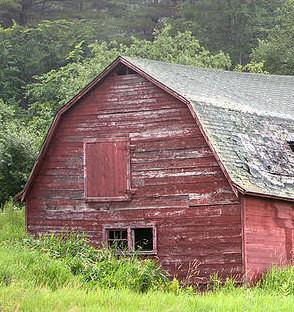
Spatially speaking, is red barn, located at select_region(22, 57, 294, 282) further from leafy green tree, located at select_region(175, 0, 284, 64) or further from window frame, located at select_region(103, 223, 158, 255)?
leafy green tree, located at select_region(175, 0, 284, 64)

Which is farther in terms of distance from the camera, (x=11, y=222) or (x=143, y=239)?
(x=11, y=222)

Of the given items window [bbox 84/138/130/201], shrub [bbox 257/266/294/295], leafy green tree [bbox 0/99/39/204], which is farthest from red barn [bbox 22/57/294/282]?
leafy green tree [bbox 0/99/39/204]

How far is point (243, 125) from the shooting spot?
25422 mm

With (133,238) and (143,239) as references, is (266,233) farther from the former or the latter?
(133,238)

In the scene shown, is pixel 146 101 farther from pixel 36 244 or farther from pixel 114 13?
pixel 114 13

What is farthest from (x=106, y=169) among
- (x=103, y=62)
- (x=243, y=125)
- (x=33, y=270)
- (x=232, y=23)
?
(x=232, y=23)

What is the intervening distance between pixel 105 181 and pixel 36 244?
11.0 ft

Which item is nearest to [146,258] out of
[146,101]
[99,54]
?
[146,101]

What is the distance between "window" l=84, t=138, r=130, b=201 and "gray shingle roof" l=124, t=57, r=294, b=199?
232cm

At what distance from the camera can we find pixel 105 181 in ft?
83.9

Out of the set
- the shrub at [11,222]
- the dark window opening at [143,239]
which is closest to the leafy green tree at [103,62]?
the shrub at [11,222]

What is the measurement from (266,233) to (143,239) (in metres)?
3.50

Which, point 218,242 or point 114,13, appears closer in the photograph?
point 218,242

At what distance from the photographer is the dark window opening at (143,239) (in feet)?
81.4
